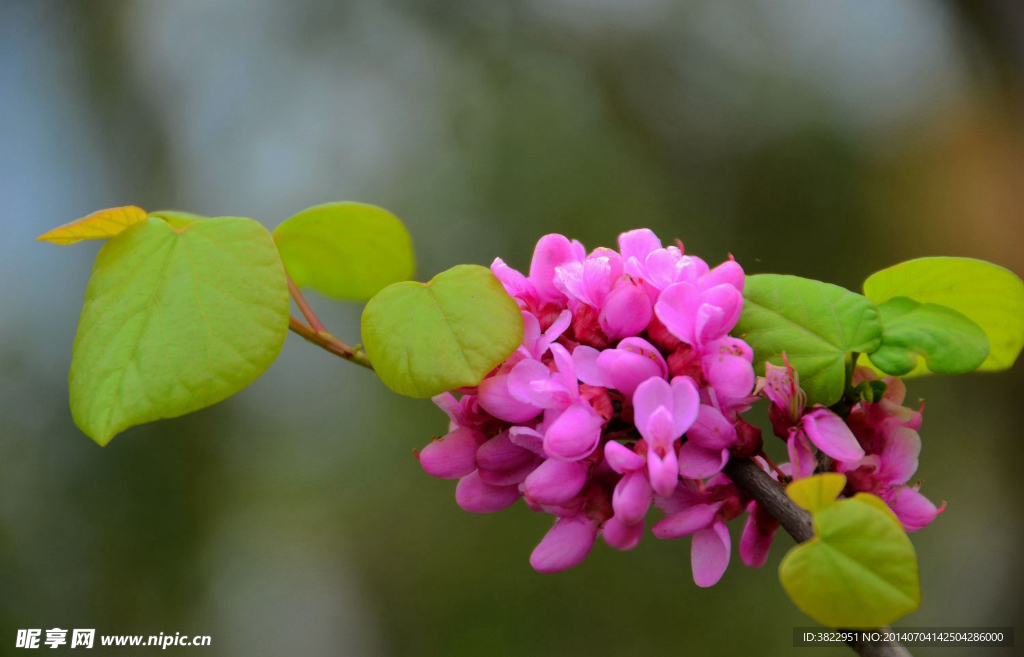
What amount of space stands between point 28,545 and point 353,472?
29.9 inches

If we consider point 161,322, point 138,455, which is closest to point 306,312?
A: point 161,322

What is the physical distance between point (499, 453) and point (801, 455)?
135 millimetres

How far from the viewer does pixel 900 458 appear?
0.89 feet

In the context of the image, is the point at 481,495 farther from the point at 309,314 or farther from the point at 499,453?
the point at 309,314

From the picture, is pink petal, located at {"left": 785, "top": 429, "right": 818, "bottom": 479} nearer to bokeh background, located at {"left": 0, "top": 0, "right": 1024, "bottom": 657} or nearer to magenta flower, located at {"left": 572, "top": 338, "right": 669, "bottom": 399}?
magenta flower, located at {"left": 572, "top": 338, "right": 669, "bottom": 399}

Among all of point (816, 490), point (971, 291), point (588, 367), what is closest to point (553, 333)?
point (588, 367)

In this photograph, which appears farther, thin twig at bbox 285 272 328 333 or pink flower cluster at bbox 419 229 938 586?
thin twig at bbox 285 272 328 333

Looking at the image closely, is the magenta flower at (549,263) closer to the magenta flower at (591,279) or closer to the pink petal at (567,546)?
the magenta flower at (591,279)

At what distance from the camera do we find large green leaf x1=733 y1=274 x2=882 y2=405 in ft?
0.85

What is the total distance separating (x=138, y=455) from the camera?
1427 millimetres

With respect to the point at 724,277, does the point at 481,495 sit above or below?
below

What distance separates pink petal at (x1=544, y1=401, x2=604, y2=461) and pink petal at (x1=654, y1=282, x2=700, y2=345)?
0.17 feet

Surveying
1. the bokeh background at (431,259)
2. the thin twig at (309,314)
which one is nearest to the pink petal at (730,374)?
the thin twig at (309,314)

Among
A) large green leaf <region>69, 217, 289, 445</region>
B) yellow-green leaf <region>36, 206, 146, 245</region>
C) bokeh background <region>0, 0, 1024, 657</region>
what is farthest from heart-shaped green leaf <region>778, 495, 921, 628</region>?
bokeh background <region>0, 0, 1024, 657</region>
